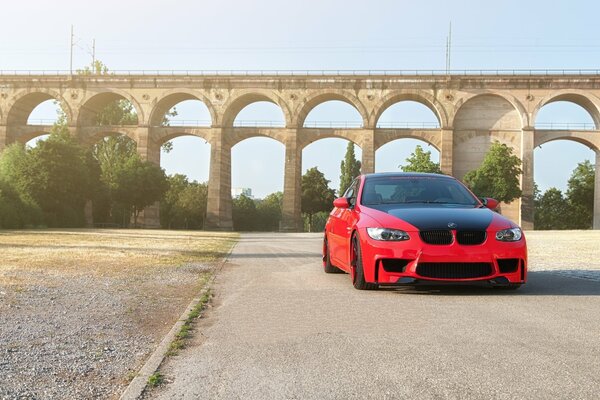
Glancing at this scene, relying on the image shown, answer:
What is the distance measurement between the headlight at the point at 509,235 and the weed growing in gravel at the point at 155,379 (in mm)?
4827

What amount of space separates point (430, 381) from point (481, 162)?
55072 millimetres

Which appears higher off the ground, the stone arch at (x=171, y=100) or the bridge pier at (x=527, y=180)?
the stone arch at (x=171, y=100)

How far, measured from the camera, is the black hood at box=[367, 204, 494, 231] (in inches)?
283

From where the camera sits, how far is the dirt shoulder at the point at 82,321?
3.54m

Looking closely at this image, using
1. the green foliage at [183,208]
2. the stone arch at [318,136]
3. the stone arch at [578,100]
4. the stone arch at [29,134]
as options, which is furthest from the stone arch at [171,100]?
the stone arch at [578,100]

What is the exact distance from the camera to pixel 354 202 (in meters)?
8.84

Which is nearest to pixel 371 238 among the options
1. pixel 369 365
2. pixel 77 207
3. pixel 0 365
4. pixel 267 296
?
pixel 267 296

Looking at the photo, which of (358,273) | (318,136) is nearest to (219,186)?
(318,136)

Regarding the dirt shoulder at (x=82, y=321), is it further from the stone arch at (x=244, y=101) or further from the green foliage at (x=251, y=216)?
the green foliage at (x=251, y=216)

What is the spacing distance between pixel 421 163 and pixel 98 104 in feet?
104

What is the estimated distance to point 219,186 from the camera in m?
56.0

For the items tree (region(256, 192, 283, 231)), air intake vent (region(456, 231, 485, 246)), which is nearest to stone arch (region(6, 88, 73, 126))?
tree (region(256, 192, 283, 231))

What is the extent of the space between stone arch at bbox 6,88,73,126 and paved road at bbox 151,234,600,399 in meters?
56.9

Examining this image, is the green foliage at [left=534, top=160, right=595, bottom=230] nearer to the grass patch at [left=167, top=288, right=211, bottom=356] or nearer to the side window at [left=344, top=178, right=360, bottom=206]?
the side window at [left=344, top=178, right=360, bottom=206]
